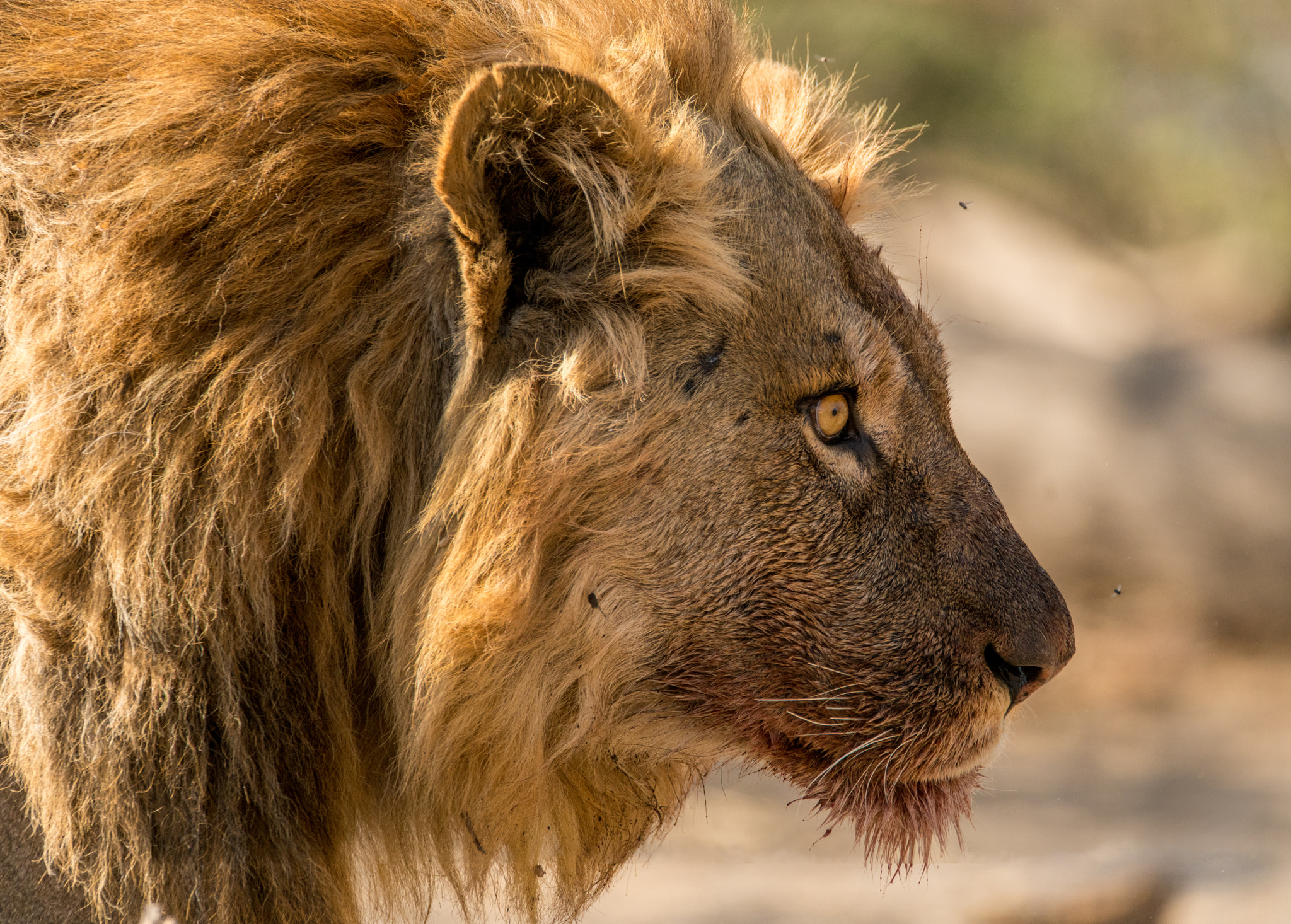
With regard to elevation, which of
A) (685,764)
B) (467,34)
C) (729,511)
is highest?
(467,34)

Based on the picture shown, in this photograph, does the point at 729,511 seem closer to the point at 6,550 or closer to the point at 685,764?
the point at 685,764

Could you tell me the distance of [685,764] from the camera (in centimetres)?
252

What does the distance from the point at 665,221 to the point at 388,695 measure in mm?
923

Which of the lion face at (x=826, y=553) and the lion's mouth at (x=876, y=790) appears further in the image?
the lion's mouth at (x=876, y=790)

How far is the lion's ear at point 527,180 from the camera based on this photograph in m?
1.88

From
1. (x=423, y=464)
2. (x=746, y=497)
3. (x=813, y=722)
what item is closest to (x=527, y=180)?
(x=423, y=464)

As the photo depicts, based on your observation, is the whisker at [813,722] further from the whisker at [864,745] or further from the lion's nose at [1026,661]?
the lion's nose at [1026,661]

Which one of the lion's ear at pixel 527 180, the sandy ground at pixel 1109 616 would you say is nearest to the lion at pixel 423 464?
the lion's ear at pixel 527 180

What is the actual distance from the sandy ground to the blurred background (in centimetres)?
2

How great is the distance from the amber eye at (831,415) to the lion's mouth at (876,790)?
0.54m

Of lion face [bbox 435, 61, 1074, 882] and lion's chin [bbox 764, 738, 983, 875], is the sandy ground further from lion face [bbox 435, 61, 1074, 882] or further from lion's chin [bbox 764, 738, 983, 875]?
lion's chin [bbox 764, 738, 983, 875]

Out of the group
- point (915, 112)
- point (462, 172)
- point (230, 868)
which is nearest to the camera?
point (462, 172)

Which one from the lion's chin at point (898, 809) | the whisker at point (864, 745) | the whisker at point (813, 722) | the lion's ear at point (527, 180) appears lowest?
the lion's chin at point (898, 809)

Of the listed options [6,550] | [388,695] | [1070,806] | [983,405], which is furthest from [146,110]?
[983,405]
